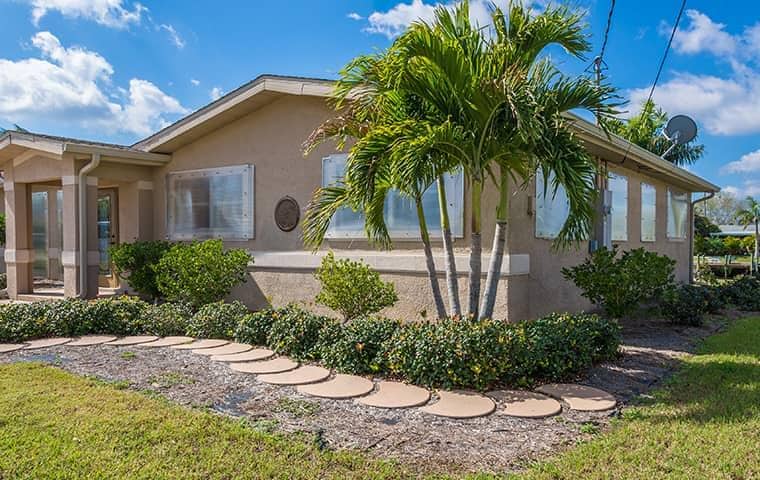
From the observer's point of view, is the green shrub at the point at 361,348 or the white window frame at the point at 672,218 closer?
the green shrub at the point at 361,348

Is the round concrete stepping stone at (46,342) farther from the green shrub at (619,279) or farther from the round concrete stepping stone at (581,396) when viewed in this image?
the green shrub at (619,279)

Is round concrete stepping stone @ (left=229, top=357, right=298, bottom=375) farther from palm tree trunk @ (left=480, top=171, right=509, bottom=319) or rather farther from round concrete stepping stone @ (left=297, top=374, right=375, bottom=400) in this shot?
palm tree trunk @ (left=480, top=171, right=509, bottom=319)

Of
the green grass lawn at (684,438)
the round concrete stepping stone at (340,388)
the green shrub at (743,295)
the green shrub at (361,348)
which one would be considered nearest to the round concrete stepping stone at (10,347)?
the green shrub at (361,348)

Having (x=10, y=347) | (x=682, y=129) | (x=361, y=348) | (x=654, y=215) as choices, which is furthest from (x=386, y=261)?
(x=682, y=129)

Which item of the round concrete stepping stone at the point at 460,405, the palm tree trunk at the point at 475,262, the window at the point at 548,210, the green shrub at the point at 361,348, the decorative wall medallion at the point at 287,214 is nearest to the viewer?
the round concrete stepping stone at the point at 460,405

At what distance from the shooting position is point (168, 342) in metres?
7.28

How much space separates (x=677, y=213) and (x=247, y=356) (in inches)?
561

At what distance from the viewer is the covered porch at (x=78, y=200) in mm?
9938

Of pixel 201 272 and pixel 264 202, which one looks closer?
pixel 201 272

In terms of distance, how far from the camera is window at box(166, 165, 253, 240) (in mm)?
9844

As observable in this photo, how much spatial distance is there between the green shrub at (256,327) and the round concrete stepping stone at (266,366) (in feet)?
2.81

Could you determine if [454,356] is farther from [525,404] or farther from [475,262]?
[475,262]

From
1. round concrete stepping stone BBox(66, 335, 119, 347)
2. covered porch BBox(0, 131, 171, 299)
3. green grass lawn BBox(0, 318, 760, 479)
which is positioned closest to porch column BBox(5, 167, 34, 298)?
covered porch BBox(0, 131, 171, 299)

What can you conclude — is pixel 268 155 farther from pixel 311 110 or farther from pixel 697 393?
pixel 697 393
